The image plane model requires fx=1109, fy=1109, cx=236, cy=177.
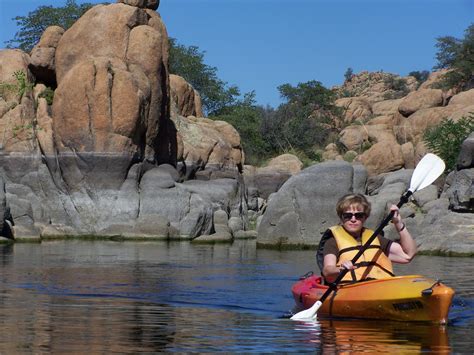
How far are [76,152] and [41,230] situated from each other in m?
2.90

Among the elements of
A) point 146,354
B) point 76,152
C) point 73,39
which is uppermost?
point 73,39

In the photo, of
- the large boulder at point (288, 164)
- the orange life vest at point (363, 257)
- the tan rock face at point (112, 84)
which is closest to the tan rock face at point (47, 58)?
the tan rock face at point (112, 84)

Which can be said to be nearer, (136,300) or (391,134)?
(136,300)

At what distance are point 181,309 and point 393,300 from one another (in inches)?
110

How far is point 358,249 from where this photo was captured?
11.0 meters

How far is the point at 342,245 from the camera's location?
11.1 m

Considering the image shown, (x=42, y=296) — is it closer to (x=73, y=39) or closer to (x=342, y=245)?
(x=342, y=245)

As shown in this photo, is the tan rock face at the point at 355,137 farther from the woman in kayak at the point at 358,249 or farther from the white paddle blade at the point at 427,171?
the woman in kayak at the point at 358,249

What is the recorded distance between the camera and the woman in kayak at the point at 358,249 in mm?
10789

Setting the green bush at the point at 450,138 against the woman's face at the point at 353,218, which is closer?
the woman's face at the point at 353,218

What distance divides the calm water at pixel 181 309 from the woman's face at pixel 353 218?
0.93 metres

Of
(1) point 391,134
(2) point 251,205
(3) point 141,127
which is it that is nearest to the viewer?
(3) point 141,127

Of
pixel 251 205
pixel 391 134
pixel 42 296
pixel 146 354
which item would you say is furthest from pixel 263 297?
pixel 391 134

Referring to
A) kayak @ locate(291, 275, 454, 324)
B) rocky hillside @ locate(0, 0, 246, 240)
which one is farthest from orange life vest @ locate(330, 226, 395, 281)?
rocky hillside @ locate(0, 0, 246, 240)
